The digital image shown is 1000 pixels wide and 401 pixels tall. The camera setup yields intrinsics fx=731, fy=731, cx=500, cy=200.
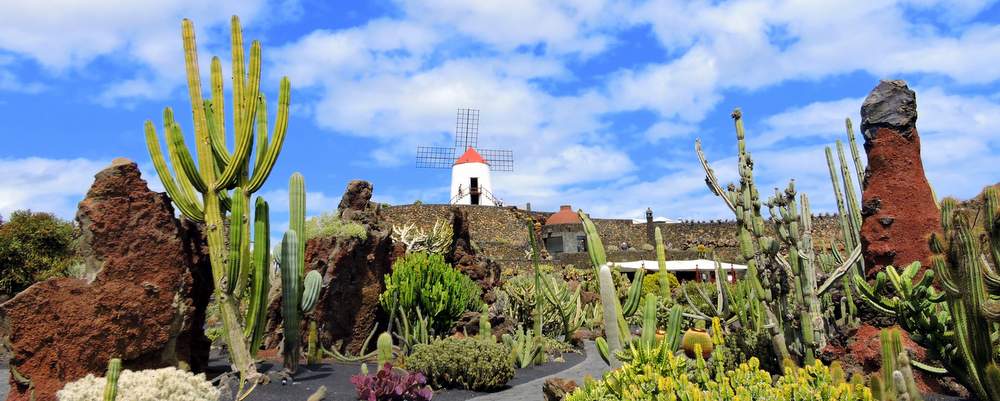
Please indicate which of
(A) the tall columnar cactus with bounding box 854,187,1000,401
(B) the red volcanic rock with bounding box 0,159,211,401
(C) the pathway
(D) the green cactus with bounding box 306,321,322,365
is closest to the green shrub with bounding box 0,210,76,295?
(D) the green cactus with bounding box 306,321,322,365

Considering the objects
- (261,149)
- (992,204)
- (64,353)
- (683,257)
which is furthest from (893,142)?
(683,257)

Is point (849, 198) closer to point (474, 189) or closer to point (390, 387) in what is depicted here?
point (390, 387)

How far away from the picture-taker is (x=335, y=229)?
37.5ft

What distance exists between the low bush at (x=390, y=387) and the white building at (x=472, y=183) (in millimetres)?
37513

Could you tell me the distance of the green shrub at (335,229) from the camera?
36.9 ft

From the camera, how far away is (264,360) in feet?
33.2

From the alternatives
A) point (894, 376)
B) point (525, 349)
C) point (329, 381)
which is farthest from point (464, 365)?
point (894, 376)

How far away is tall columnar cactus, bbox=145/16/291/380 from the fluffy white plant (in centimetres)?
213

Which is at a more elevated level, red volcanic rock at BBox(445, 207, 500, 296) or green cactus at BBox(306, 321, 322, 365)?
red volcanic rock at BBox(445, 207, 500, 296)

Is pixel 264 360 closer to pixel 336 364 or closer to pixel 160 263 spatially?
pixel 336 364

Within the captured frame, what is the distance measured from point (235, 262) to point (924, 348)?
699 cm

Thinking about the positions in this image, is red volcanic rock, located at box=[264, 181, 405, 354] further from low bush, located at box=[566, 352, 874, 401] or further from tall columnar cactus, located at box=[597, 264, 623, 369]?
low bush, located at box=[566, 352, 874, 401]

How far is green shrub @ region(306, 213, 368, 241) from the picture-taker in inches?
443

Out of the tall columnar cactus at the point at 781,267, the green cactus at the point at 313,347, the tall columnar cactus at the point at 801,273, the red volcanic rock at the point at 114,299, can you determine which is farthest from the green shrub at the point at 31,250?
the tall columnar cactus at the point at 801,273
